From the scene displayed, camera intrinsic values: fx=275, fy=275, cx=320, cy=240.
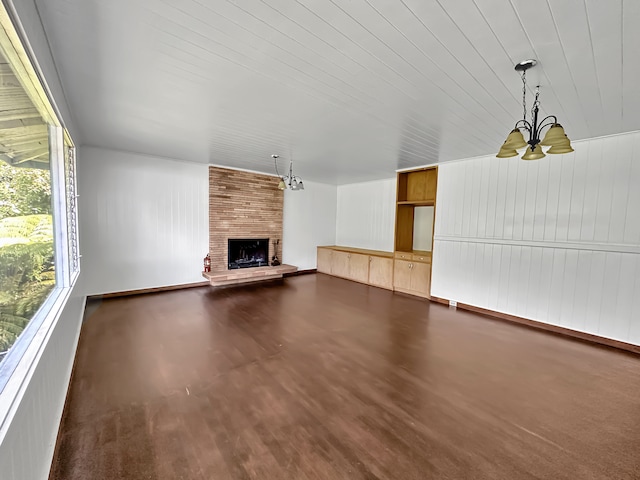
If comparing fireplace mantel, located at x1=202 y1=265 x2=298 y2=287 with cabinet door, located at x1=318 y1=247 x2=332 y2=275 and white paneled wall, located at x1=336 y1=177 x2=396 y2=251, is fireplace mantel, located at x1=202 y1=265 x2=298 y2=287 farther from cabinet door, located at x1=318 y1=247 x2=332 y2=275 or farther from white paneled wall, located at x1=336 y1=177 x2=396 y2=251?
white paneled wall, located at x1=336 y1=177 x2=396 y2=251

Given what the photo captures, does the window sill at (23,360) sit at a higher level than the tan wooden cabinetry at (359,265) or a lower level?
higher

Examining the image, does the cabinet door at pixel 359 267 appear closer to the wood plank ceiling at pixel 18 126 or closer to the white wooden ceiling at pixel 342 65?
the white wooden ceiling at pixel 342 65

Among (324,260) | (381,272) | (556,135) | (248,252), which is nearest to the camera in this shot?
(556,135)

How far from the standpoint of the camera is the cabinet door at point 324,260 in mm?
7801

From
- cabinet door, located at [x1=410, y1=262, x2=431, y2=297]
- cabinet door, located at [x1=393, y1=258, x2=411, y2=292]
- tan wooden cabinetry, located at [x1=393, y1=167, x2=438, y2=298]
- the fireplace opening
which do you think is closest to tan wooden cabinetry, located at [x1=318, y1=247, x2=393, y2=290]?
cabinet door, located at [x1=393, y1=258, x2=411, y2=292]

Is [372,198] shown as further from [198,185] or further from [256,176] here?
[198,185]

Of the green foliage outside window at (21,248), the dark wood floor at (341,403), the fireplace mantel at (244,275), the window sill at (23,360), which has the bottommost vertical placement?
the dark wood floor at (341,403)

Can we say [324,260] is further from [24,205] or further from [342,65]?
[24,205]

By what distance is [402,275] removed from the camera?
5.98 m

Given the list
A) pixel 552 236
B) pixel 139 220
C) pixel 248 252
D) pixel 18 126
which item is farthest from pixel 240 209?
pixel 552 236

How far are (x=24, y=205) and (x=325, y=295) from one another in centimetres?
462

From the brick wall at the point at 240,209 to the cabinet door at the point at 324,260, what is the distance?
53.4 inches

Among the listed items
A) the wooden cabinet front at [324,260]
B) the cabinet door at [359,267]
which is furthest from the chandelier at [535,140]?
the wooden cabinet front at [324,260]

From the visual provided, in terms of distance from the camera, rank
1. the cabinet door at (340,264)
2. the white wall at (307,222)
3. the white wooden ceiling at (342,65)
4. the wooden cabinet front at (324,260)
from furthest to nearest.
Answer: the wooden cabinet front at (324,260) → the white wall at (307,222) → the cabinet door at (340,264) → the white wooden ceiling at (342,65)
